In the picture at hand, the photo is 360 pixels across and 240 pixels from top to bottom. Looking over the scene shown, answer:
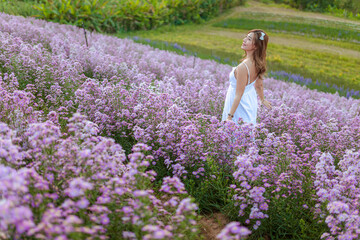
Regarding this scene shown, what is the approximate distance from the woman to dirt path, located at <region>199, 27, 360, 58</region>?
8.51 metres

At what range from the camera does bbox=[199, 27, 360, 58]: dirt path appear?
1221 cm

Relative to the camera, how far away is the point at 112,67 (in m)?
7.00

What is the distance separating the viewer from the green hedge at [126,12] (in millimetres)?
14586

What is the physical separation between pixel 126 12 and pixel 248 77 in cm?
1453

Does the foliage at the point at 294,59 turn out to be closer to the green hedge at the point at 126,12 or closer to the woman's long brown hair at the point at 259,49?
the green hedge at the point at 126,12

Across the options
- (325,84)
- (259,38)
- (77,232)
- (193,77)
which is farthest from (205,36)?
(77,232)

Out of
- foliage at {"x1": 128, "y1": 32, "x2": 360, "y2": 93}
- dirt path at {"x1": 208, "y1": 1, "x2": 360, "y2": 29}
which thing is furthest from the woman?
dirt path at {"x1": 208, "y1": 1, "x2": 360, "y2": 29}

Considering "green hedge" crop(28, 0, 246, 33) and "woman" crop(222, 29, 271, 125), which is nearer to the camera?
"woman" crop(222, 29, 271, 125)

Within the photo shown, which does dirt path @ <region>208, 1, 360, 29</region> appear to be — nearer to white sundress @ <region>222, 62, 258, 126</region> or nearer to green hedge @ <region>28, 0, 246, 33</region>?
green hedge @ <region>28, 0, 246, 33</region>

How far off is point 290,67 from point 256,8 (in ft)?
45.3

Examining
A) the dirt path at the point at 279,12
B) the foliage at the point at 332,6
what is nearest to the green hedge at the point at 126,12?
the dirt path at the point at 279,12

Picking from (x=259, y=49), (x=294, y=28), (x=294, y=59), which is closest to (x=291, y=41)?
(x=294, y=28)

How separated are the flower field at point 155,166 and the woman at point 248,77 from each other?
0.51 meters

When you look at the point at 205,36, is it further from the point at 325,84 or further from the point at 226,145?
the point at 226,145
